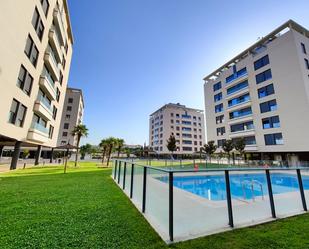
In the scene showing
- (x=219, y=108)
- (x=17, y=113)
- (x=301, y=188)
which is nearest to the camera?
(x=301, y=188)

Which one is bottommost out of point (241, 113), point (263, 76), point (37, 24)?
point (241, 113)

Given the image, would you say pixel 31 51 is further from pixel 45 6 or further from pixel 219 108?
pixel 219 108

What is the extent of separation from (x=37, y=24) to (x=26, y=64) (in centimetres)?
494

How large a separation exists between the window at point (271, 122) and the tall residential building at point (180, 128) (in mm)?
40308

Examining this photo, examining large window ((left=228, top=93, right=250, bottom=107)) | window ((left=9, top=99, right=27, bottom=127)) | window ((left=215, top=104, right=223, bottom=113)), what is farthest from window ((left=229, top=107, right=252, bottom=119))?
window ((left=9, top=99, right=27, bottom=127))

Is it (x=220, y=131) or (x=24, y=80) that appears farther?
(x=220, y=131)

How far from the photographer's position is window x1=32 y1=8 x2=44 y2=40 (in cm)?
1582

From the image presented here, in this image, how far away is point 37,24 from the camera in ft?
53.5

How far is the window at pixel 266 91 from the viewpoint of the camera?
26.3m

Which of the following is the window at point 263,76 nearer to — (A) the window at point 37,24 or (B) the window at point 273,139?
(B) the window at point 273,139

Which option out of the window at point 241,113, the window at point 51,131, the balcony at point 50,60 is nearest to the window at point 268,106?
the window at point 241,113

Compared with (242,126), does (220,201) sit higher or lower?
lower

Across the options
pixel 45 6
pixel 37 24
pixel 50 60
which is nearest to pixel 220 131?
pixel 50 60

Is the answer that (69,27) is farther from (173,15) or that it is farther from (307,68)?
(307,68)
